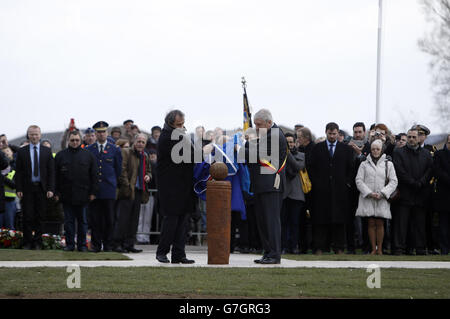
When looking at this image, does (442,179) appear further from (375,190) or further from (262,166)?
(262,166)

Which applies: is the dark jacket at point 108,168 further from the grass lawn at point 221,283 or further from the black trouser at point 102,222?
the grass lawn at point 221,283

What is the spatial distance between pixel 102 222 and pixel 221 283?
6.77 meters

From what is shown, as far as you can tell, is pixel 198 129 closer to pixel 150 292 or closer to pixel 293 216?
pixel 293 216

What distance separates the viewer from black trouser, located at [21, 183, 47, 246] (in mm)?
14538

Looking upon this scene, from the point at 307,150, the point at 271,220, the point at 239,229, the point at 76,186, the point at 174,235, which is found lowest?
the point at 239,229

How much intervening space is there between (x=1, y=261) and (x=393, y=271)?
5.85m

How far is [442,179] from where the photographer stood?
48.9 feet

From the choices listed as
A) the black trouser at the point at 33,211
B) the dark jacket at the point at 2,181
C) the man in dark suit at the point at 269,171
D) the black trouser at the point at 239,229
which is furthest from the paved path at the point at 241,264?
the dark jacket at the point at 2,181

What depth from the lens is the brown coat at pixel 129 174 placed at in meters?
14.7

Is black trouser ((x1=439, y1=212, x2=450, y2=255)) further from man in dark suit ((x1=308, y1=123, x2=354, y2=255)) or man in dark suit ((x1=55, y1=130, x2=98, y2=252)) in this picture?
man in dark suit ((x1=55, y1=130, x2=98, y2=252))
